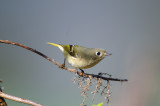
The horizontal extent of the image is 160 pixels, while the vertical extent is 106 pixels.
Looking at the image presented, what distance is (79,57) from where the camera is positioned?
610 millimetres

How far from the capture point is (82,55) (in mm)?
618

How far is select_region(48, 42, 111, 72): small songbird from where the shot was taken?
1.85 ft

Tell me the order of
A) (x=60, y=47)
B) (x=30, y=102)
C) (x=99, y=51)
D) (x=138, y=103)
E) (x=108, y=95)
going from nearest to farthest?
(x=30, y=102)
(x=108, y=95)
(x=99, y=51)
(x=60, y=47)
(x=138, y=103)

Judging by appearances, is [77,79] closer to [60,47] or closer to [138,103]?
[60,47]

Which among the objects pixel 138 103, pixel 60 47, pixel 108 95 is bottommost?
pixel 138 103

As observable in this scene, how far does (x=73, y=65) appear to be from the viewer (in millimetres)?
596

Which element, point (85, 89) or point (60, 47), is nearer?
point (85, 89)

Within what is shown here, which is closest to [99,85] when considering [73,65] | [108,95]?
[108,95]

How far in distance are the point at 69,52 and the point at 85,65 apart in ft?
0.32

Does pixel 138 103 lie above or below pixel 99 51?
below

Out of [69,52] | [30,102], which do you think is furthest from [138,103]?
[30,102]

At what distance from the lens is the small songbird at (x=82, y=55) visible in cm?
56

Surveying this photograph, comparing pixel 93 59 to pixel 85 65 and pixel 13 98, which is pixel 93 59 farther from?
pixel 13 98

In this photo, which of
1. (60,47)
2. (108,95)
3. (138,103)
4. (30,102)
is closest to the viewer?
(30,102)
